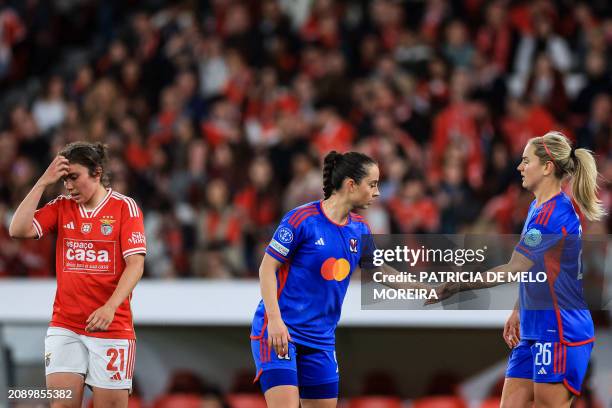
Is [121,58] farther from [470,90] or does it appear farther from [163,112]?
[470,90]

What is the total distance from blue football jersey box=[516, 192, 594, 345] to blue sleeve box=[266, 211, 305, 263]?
1.33 metres

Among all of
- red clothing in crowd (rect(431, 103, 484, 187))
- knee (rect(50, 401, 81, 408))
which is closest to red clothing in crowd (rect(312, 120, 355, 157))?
red clothing in crowd (rect(431, 103, 484, 187))

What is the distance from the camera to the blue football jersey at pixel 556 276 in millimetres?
6387

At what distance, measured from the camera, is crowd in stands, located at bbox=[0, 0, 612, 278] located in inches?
449

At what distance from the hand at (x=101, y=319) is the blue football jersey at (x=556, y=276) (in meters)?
2.42

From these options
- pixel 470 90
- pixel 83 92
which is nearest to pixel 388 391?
pixel 470 90

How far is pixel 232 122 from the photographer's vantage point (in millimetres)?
13469

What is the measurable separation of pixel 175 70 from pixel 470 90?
3.99m

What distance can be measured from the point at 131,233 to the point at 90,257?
28cm

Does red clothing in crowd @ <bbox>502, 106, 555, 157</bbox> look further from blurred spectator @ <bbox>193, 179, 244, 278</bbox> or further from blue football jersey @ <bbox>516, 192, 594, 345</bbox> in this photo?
blue football jersey @ <bbox>516, 192, 594, 345</bbox>

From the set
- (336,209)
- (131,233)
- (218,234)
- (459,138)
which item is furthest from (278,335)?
(459,138)

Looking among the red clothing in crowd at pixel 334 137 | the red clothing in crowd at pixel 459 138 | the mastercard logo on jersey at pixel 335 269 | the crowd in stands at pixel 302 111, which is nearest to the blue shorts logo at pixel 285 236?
the mastercard logo on jersey at pixel 335 269

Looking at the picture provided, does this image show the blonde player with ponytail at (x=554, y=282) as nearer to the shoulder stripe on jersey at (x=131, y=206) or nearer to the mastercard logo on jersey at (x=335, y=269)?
the mastercard logo on jersey at (x=335, y=269)

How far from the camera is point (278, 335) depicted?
6227 mm
